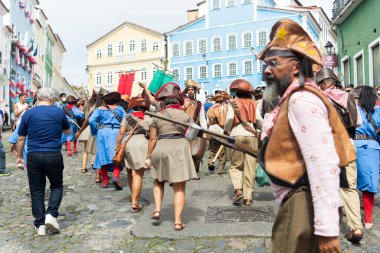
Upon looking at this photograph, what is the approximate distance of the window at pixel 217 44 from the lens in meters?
50.6

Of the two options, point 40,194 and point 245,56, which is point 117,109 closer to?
point 40,194

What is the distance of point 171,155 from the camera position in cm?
562

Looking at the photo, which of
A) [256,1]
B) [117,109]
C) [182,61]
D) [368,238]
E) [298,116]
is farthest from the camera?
[182,61]

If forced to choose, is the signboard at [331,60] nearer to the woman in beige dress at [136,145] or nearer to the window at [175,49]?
the woman in beige dress at [136,145]

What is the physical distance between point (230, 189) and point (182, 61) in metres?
46.0

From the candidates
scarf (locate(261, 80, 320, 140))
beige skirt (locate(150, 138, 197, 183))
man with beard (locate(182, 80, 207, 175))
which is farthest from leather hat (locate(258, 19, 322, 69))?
man with beard (locate(182, 80, 207, 175))

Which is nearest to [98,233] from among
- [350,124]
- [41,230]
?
[41,230]

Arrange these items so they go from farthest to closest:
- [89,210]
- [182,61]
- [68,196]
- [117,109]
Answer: [182,61]
[117,109]
[68,196]
[89,210]

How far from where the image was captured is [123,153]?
7.12m

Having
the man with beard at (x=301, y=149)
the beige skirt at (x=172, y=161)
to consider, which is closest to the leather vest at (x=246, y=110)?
the beige skirt at (x=172, y=161)

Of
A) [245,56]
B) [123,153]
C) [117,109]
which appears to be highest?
[245,56]

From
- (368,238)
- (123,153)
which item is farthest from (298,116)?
(123,153)

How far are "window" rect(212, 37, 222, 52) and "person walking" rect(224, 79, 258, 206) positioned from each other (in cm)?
4430

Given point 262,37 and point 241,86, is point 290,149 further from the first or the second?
point 262,37
